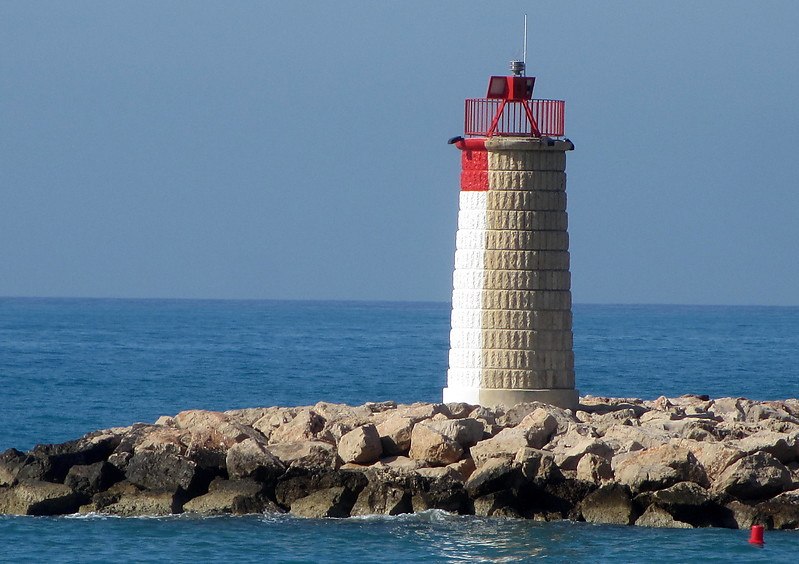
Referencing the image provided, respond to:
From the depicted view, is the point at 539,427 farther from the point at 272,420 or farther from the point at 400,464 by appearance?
the point at 272,420

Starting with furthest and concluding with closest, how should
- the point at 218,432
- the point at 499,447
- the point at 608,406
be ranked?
1. the point at 608,406
2. the point at 218,432
3. the point at 499,447

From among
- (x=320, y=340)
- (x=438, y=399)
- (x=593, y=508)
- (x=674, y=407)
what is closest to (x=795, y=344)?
(x=320, y=340)

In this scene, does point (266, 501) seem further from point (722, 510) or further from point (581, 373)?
point (581, 373)

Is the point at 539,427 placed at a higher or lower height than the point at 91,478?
higher

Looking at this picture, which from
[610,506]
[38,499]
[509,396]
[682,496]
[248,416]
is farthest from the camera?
[248,416]

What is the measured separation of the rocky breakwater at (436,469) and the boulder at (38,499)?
0.05 feet

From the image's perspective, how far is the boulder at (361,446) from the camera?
18.8 m

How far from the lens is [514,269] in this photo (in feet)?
67.7

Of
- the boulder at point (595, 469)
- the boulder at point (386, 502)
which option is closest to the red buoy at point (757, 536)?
the boulder at point (595, 469)

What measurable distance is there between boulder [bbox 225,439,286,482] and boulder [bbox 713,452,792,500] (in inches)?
187

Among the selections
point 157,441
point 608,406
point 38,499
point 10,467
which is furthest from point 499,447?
point 10,467

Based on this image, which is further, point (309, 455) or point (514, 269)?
point (514, 269)

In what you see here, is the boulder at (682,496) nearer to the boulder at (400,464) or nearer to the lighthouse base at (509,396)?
the boulder at (400,464)

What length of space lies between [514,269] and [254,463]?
411 centimetres
